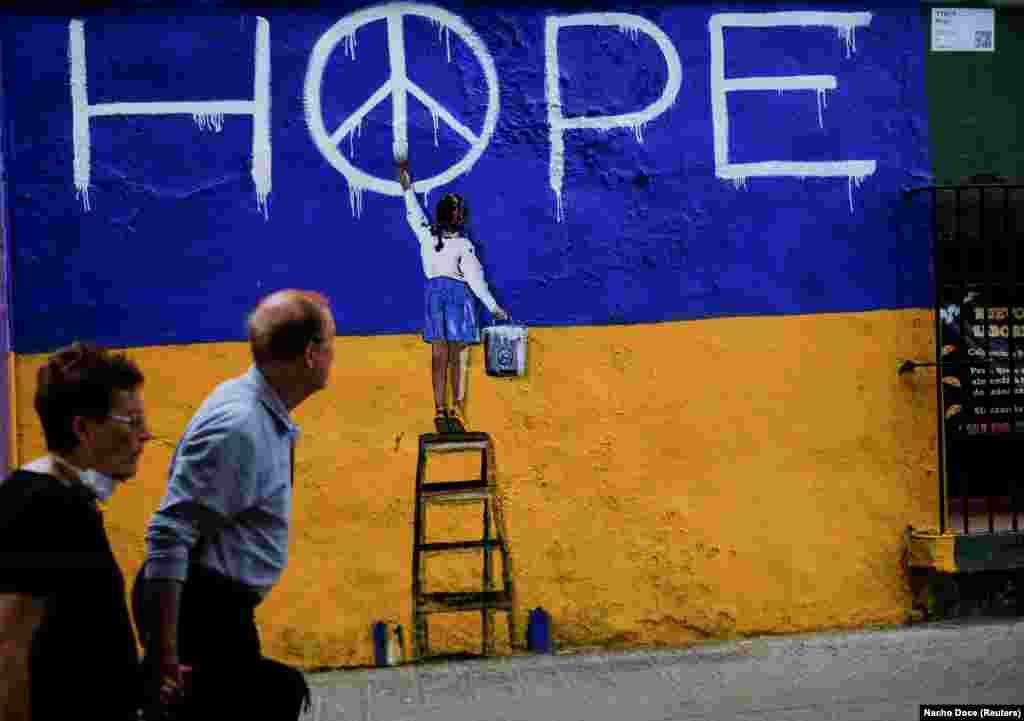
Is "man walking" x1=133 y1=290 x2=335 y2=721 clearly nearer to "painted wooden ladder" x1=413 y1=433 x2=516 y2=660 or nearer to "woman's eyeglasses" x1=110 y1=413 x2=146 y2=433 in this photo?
"woman's eyeglasses" x1=110 y1=413 x2=146 y2=433

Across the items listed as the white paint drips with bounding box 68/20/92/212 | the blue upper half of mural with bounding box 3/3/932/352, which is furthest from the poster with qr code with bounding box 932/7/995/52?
the white paint drips with bounding box 68/20/92/212

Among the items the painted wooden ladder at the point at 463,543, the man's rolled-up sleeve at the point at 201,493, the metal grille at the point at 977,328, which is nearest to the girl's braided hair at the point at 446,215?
the painted wooden ladder at the point at 463,543

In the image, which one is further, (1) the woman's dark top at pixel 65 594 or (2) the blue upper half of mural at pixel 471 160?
(2) the blue upper half of mural at pixel 471 160

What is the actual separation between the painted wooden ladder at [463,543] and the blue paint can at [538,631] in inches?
3.2

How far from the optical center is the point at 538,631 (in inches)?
229

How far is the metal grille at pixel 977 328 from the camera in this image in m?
6.10

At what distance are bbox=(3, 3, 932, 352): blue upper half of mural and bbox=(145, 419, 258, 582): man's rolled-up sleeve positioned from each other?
9.25ft

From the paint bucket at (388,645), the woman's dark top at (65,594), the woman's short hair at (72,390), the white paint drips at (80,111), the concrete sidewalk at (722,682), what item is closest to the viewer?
the woman's dark top at (65,594)

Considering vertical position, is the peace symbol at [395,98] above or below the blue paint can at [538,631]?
above

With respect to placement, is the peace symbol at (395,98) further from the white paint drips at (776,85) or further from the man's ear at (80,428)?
the man's ear at (80,428)

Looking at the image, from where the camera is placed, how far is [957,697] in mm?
4902

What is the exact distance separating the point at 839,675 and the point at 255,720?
10.3 feet

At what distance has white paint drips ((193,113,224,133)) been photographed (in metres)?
5.70

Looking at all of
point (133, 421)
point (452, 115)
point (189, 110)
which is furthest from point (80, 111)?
point (133, 421)
